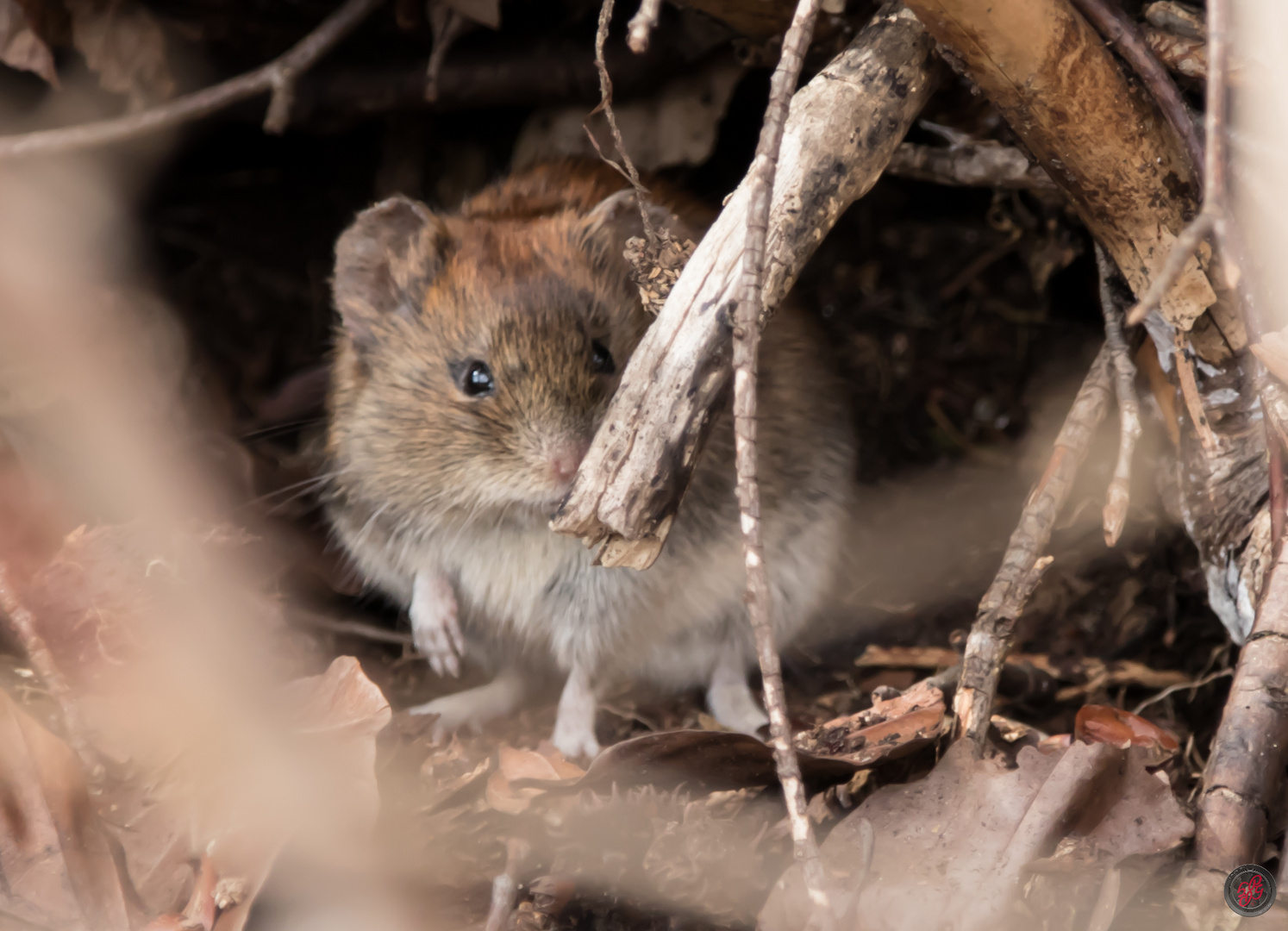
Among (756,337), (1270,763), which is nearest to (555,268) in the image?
(756,337)

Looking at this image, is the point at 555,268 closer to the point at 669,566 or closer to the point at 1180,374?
the point at 669,566

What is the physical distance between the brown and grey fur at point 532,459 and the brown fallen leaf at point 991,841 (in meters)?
0.95

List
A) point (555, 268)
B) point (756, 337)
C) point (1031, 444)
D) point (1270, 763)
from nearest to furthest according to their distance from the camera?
point (756, 337), point (1270, 763), point (555, 268), point (1031, 444)

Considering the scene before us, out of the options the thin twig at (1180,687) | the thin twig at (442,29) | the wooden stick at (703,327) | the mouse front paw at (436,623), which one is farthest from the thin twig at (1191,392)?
the thin twig at (442,29)

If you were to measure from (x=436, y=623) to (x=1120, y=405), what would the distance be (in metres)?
1.86

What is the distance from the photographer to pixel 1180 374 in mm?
2484

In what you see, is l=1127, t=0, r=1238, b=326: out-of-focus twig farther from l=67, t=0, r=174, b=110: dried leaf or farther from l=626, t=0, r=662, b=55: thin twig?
l=67, t=0, r=174, b=110: dried leaf

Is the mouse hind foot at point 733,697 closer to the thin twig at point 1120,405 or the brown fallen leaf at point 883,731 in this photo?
the brown fallen leaf at point 883,731

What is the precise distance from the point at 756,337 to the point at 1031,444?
2277 millimetres

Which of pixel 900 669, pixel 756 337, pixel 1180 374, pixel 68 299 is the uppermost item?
pixel 68 299

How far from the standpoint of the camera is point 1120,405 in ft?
8.44

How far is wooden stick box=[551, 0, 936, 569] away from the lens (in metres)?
2.12

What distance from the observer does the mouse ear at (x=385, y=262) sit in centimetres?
285

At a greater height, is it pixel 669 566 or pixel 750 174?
pixel 750 174
